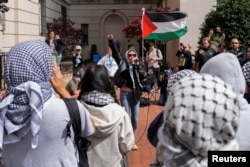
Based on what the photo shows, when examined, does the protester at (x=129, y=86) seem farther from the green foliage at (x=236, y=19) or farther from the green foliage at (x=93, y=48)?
the green foliage at (x=93, y=48)

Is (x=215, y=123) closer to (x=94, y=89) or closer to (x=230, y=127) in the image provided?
(x=230, y=127)

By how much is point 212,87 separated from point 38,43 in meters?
1.50

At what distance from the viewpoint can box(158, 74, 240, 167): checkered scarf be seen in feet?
6.76

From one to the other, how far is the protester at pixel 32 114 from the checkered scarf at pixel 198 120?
3.86ft

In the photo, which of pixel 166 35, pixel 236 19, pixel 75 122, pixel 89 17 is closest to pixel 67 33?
pixel 89 17

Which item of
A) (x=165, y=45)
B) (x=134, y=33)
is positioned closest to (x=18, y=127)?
(x=165, y=45)

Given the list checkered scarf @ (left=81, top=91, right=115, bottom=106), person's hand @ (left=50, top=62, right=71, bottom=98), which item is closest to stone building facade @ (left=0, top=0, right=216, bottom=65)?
checkered scarf @ (left=81, top=91, right=115, bottom=106)

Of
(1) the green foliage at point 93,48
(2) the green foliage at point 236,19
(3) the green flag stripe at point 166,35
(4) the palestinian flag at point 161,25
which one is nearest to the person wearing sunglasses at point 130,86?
(4) the palestinian flag at point 161,25

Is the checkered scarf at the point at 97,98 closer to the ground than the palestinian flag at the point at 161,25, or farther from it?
closer to the ground

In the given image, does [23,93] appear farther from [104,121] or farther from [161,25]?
[161,25]

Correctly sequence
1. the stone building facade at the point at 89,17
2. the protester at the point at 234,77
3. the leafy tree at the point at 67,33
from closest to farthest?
the protester at the point at 234,77
the stone building facade at the point at 89,17
the leafy tree at the point at 67,33

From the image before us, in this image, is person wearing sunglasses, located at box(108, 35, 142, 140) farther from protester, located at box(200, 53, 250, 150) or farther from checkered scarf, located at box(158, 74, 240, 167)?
checkered scarf, located at box(158, 74, 240, 167)

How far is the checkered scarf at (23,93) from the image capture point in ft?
10.2

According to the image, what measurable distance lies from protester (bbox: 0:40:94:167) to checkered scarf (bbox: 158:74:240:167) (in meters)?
1.18
